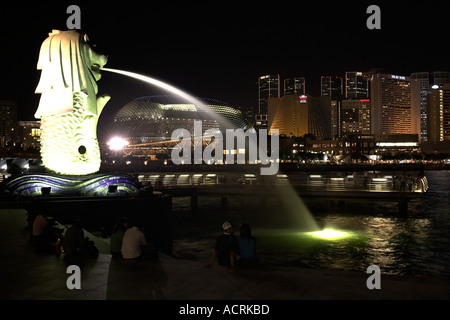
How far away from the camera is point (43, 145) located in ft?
62.3

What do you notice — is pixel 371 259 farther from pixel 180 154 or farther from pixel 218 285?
pixel 180 154

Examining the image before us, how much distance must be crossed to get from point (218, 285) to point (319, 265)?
26.8 ft

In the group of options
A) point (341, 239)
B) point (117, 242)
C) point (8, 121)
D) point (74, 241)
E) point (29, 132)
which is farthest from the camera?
point (8, 121)

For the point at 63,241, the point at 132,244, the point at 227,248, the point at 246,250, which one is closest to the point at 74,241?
the point at 63,241

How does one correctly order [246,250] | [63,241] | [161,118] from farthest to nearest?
[161,118], [63,241], [246,250]

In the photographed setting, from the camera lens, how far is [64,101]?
18.8 metres

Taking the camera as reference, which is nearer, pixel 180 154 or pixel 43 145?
pixel 43 145

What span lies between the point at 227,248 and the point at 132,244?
215cm

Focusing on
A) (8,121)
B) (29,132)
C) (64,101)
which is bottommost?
(64,101)

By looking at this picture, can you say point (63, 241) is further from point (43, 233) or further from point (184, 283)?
point (184, 283)

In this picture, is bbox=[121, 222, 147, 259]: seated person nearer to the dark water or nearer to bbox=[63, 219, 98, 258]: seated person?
bbox=[63, 219, 98, 258]: seated person

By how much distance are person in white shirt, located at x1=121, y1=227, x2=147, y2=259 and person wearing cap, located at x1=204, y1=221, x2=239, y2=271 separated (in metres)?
1.60

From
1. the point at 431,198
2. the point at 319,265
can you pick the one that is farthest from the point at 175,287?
the point at 431,198

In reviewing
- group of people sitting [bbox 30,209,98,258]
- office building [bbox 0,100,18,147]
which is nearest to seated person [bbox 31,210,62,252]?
group of people sitting [bbox 30,209,98,258]
